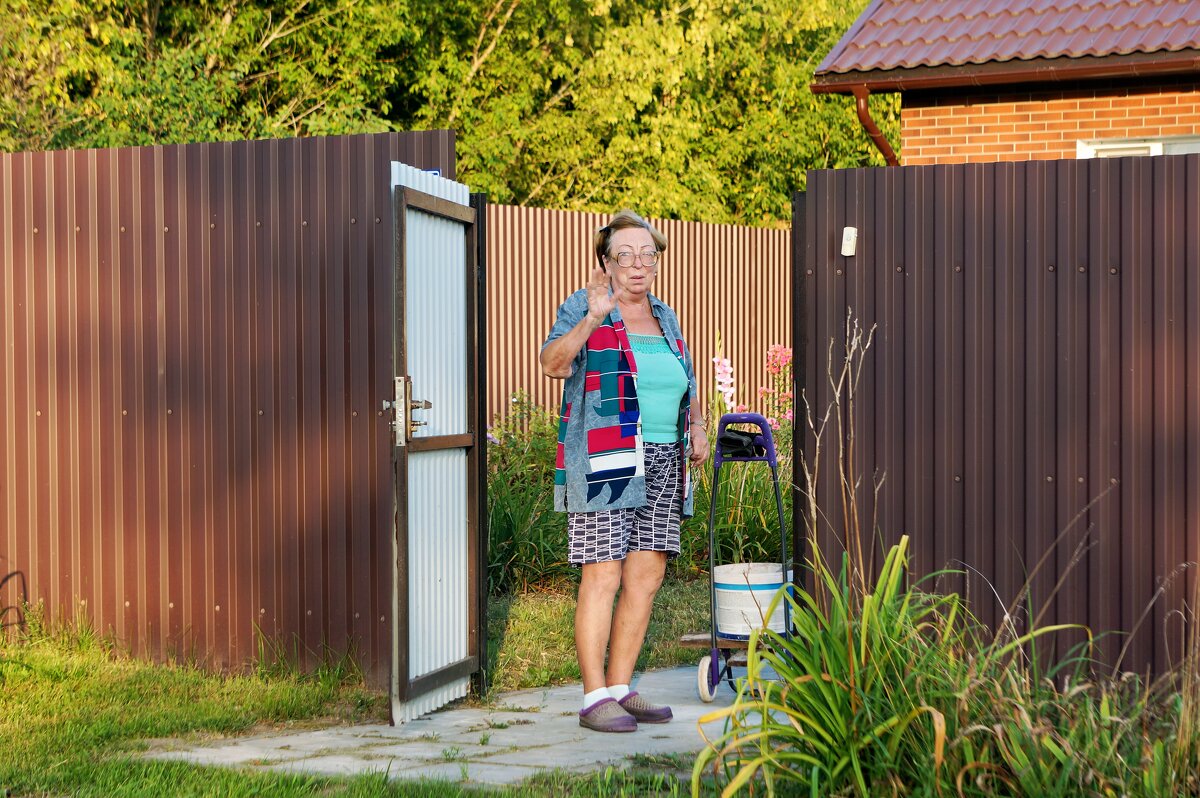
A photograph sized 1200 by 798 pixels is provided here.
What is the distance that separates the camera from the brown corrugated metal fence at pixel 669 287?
38.7 ft

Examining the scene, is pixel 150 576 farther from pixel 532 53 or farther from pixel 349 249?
pixel 532 53

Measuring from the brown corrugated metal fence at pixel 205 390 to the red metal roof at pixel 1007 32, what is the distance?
477 centimetres

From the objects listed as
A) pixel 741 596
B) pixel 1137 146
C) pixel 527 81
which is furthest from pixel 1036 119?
pixel 527 81

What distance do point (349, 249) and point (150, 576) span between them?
5.96ft

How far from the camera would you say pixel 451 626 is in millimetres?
6121

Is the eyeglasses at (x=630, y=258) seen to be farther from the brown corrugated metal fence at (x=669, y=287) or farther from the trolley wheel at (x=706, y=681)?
the brown corrugated metal fence at (x=669, y=287)

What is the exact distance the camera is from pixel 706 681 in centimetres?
601

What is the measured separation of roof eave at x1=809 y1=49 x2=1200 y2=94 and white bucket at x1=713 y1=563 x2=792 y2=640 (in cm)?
497

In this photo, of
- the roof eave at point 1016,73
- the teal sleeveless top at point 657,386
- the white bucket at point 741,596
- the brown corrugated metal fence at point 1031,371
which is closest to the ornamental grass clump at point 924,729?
the brown corrugated metal fence at point 1031,371

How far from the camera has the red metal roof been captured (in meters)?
9.45

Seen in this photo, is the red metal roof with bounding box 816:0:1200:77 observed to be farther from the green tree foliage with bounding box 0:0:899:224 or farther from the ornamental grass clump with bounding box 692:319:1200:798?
the green tree foliage with bounding box 0:0:899:224

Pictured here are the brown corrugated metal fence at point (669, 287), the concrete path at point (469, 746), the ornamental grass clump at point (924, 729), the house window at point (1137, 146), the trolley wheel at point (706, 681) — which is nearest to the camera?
the ornamental grass clump at point (924, 729)

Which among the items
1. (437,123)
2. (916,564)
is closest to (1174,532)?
(916,564)

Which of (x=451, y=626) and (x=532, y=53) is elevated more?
(x=532, y=53)
